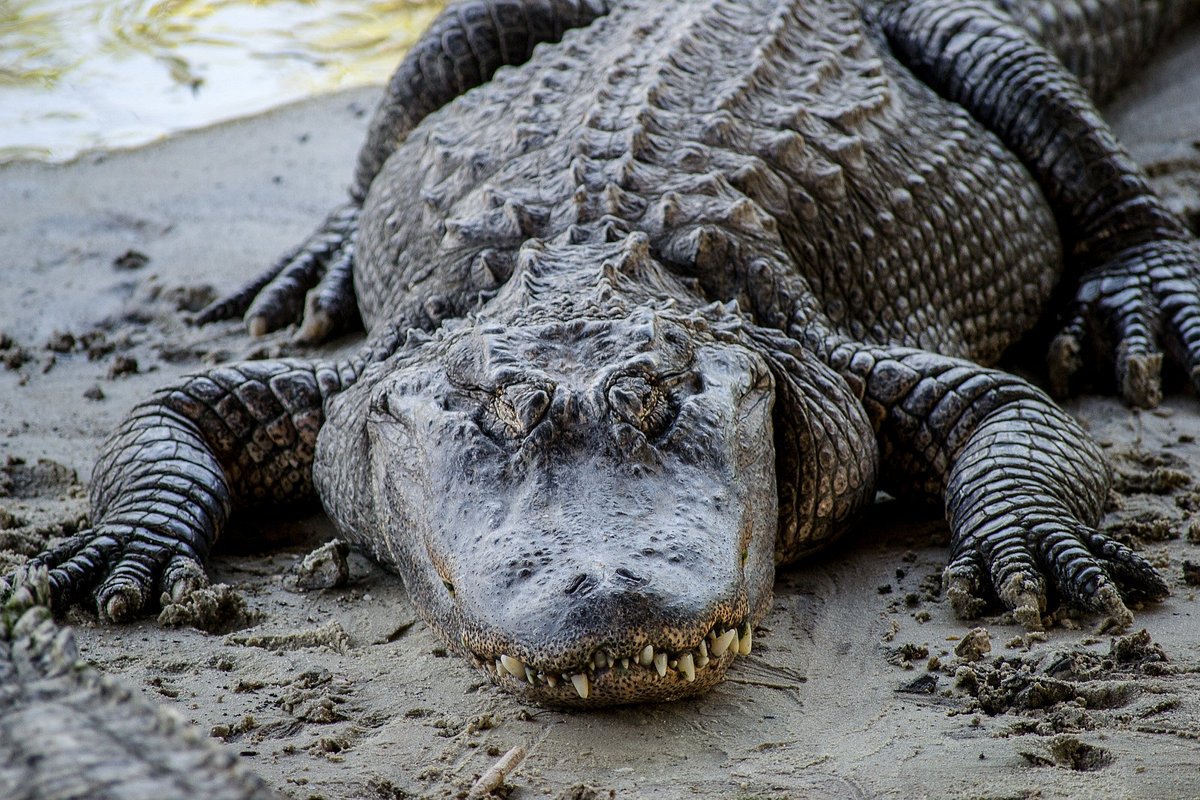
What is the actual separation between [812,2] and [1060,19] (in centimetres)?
164

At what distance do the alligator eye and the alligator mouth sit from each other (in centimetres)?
49

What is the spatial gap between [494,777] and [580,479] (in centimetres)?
62

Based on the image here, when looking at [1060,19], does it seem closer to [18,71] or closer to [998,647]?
[998,647]

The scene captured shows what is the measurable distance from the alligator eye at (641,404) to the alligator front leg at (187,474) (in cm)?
135

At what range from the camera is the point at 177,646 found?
3.07m

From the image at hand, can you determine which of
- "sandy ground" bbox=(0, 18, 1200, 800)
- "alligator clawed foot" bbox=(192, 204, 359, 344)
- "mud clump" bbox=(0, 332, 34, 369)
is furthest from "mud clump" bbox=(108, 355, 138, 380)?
"alligator clawed foot" bbox=(192, 204, 359, 344)

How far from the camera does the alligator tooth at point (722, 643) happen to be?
2.43 m

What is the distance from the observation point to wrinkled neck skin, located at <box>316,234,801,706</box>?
2.34 m

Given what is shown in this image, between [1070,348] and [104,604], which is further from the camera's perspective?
[1070,348]

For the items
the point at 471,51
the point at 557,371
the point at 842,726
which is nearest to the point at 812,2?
the point at 471,51

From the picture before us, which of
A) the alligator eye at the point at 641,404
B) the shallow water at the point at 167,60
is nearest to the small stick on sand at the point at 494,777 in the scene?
the alligator eye at the point at 641,404

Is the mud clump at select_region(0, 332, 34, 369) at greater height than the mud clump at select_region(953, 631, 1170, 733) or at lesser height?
greater

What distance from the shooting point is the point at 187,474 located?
3.69 m

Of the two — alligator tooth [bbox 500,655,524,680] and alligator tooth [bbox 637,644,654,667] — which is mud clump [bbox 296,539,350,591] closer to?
alligator tooth [bbox 500,655,524,680]
